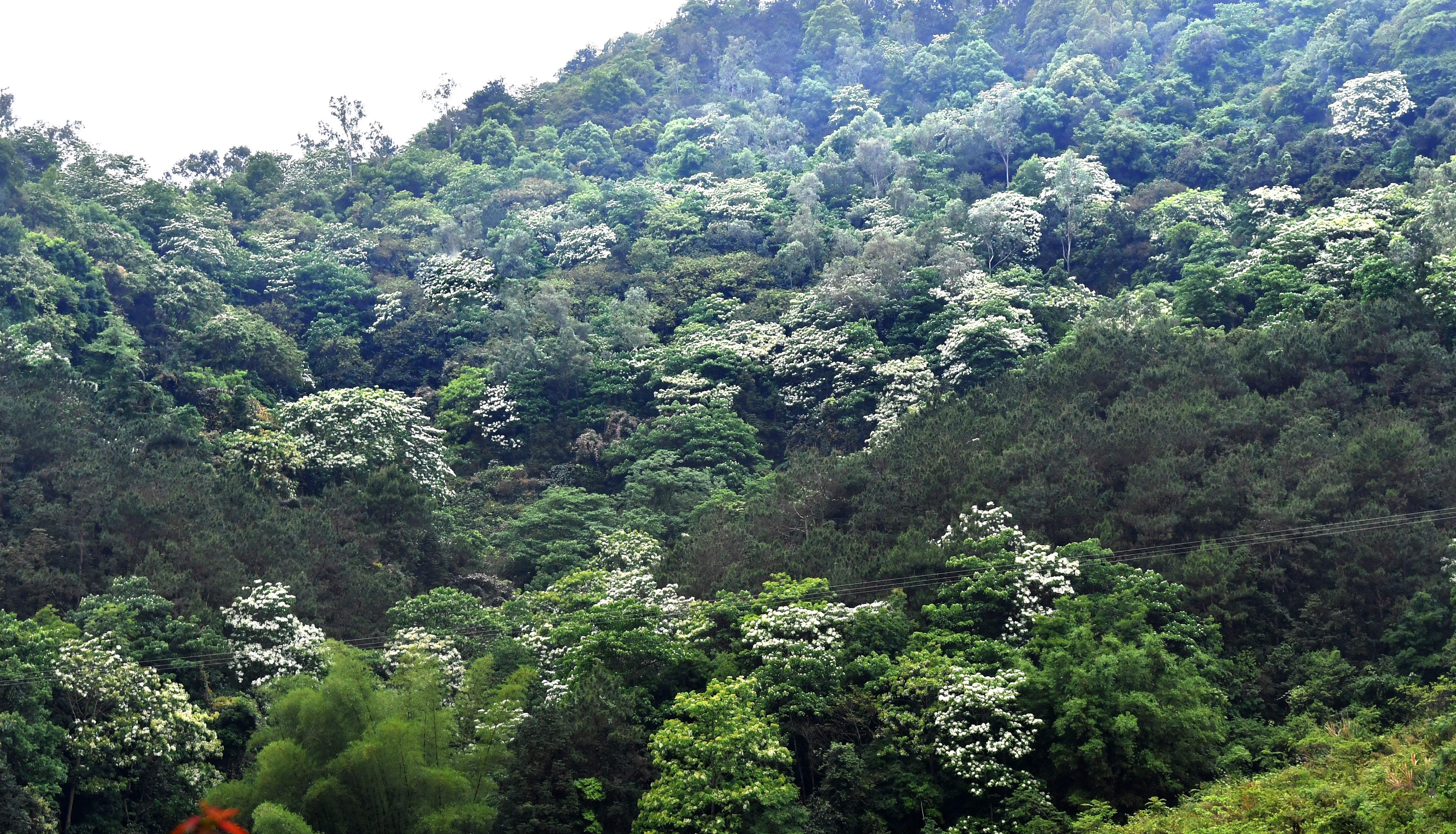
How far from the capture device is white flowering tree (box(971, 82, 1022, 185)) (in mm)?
56531

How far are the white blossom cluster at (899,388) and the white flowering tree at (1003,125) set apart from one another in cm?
2058

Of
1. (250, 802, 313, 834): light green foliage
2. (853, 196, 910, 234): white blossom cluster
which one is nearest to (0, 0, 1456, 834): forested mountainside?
(250, 802, 313, 834): light green foliage

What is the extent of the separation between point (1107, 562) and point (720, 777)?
356 inches

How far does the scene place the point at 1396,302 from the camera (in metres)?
28.5

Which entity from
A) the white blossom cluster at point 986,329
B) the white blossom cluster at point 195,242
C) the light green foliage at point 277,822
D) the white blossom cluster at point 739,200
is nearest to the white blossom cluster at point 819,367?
the white blossom cluster at point 986,329

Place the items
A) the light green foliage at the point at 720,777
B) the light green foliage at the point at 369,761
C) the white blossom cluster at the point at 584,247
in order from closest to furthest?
the light green foliage at the point at 369,761, the light green foliage at the point at 720,777, the white blossom cluster at the point at 584,247

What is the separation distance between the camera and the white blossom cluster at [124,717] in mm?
20453

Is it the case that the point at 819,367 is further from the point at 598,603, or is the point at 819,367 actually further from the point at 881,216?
the point at 598,603

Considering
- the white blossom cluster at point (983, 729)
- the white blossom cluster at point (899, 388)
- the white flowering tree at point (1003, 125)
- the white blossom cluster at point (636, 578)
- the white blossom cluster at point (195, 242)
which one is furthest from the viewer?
the white flowering tree at point (1003, 125)

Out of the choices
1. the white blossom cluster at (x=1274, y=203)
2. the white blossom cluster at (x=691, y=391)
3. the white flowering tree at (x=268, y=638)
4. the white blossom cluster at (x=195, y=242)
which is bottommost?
the white flowering tree at (x=268, y=638)

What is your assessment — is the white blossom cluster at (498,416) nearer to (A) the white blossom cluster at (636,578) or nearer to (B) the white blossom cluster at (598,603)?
(A) the white blossom cluster at (636,578)

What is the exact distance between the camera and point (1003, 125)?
5678 centimetres

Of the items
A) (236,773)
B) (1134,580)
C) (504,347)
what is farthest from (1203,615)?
(504,347)

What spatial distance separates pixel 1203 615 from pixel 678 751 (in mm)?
10333
